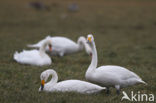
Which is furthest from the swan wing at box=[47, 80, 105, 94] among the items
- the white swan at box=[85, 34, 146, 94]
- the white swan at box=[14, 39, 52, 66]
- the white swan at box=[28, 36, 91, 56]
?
the white swan at box=[28, 36, 91, 56]

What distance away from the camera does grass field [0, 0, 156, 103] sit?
553 centimetres

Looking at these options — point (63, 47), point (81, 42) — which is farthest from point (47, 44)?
point (81, 42)

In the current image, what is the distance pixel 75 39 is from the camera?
1531 cm

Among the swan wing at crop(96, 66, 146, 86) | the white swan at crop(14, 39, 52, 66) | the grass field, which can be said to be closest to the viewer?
the grass field

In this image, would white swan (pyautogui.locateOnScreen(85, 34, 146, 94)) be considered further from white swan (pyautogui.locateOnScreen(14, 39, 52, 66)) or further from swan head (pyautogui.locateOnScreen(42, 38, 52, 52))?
swan head (pyautogui.locateOnScreen(42, 38, 52, 52))

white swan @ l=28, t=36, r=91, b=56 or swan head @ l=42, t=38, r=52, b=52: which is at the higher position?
white swan @ l=28, t=36, r=91, b=56

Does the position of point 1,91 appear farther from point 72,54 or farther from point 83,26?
point 83,26

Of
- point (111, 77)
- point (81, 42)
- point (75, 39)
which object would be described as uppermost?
point (75, 39)

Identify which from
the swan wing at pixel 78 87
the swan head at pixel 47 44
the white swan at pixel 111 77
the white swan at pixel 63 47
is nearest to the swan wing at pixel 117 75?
the white swan at pixel 111 77

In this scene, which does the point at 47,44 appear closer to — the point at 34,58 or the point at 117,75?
the point at 34,58

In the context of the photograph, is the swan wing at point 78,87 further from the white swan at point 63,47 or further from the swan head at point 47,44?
the white swan at point 63,47

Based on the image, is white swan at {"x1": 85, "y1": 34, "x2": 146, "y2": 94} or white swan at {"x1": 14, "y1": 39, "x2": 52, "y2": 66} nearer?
white swan at {"x1": 85, "y1": 34, "x2": 146, "y2": 94}

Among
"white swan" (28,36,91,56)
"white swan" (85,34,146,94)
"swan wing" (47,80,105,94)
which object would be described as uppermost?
"white swan" (28,36,91,56)

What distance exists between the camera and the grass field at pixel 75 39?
5.53 metres
